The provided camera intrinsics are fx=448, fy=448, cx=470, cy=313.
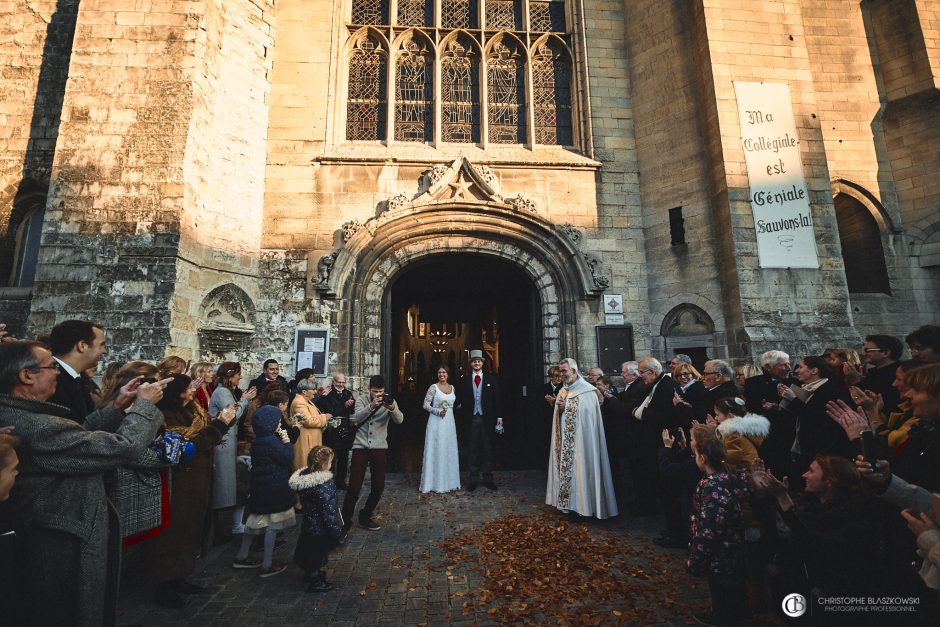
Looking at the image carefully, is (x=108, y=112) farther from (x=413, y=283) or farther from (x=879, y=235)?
(x=879, y=235)

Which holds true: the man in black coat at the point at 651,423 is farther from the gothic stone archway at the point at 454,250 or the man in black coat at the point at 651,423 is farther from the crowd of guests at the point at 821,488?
the gothic stone archway at the point at 454,250

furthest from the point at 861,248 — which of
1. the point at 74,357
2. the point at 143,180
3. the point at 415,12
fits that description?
the point at 143,180

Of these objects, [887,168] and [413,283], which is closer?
[887,168]

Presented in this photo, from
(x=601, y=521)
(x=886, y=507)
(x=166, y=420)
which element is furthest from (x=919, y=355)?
(x=166, y=420)

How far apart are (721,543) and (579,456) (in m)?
2.45

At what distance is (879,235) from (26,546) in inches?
520

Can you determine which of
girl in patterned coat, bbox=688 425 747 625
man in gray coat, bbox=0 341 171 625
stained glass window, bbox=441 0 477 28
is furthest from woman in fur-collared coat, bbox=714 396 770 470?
stained glass window, bbox=441 0 477 28

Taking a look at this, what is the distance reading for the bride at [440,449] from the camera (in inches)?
256

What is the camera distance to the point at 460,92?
949cm

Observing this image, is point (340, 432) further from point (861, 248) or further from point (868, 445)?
point (861, 248)

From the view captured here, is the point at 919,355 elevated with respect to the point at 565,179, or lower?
lower

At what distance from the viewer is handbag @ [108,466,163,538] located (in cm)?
283

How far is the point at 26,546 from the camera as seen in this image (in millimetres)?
1916

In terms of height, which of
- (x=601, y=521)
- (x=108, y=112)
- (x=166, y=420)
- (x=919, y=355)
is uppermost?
(x=108, y=112)
